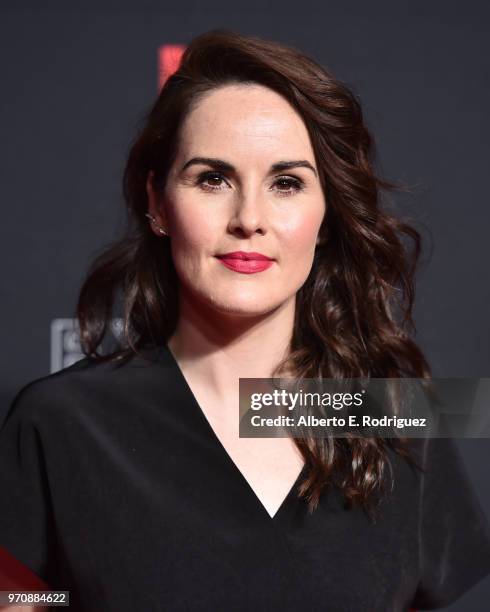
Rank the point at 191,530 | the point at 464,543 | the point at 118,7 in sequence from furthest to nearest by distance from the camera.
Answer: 1. the point at 118,7
2. the point at 464,543
3. the point at 191,530

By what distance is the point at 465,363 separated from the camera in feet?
4.08

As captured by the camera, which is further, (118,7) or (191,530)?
(118,7)

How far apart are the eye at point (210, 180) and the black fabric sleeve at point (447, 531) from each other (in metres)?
0.36

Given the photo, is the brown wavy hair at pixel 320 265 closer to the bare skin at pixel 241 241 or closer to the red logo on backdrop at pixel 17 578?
the bare skin at pixel 241 241

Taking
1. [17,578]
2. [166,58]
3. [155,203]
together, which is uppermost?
[166,58]

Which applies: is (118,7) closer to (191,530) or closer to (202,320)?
(202,320)

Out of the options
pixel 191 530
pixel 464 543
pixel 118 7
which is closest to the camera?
pixel 191 530

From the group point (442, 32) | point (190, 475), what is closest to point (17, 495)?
point (190, 475)

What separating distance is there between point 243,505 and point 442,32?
2.29ft

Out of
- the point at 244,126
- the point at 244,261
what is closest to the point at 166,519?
the point at 244,261

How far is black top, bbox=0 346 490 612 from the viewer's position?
86 centimetres

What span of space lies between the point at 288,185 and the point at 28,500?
1.32 ft

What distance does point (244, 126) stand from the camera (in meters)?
0.88

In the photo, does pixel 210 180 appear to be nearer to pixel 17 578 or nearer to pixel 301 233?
pixel 301 233
